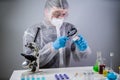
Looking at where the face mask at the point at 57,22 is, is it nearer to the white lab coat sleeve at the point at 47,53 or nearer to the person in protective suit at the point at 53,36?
the person in protective suit at the point at 53,36

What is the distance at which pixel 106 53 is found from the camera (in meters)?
2.67

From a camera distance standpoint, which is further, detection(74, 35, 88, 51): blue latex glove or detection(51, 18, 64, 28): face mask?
detection(51, 18, 64, 28): face mask

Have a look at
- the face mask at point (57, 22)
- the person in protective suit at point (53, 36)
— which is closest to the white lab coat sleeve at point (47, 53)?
the person in protective suit at point (53, 36)

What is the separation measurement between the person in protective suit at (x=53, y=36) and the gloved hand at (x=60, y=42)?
6 cm

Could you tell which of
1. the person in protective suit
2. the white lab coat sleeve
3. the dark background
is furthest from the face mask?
the white lab coat sleeve

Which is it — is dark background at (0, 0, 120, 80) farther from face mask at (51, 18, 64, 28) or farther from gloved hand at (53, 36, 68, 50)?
gloved hand at (53, 36, 68, 50)

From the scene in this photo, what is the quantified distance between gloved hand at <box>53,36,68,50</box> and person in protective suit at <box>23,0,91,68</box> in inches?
2.2

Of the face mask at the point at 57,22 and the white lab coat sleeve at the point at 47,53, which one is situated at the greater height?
the face mask at the point at 57,22

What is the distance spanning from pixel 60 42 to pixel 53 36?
10.7 inches

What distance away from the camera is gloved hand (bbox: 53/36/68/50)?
2.28 metres

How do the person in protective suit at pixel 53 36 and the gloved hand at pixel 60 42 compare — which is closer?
the gloved hand at pixel 60 42

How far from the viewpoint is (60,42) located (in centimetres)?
229

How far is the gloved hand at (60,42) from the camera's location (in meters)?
2.28

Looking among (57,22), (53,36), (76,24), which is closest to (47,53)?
(53,36)
